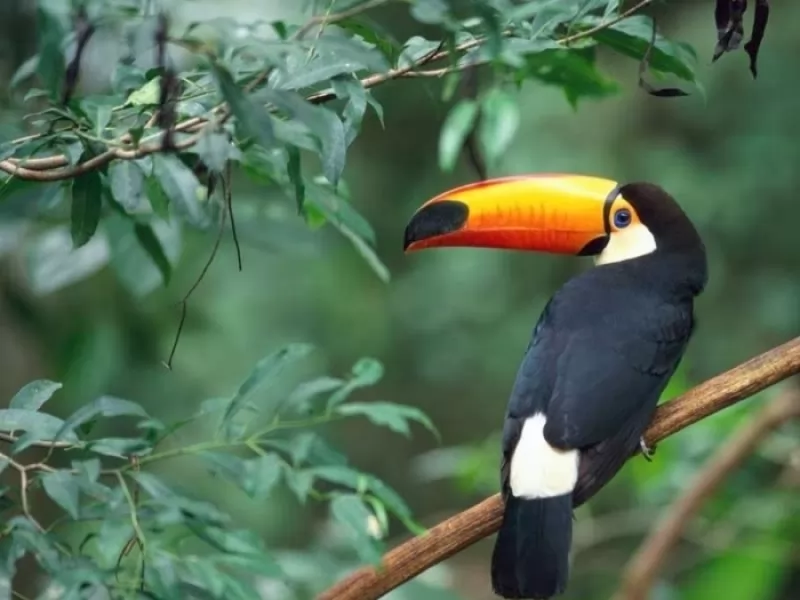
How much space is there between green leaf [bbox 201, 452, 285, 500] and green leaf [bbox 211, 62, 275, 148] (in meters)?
0.48

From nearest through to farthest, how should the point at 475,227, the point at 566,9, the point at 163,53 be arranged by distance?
1. the point at 163,53
2. the point at 566,9
3. the point at 475,227

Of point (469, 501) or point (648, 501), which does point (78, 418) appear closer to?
point (648, 501)

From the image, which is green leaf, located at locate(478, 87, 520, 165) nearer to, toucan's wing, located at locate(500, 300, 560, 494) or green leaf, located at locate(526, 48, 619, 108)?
green leaf, located at locate(526, 48, 619, 108)

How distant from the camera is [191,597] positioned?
1.56 meters

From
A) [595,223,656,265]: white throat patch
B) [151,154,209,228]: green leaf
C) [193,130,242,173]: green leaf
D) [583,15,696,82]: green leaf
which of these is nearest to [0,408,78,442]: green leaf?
[151,154,209,228]: green leaf

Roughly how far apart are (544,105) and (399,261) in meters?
1.24

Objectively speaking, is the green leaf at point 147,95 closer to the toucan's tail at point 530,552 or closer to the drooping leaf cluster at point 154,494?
the drooping leaf cluster at point 154,494

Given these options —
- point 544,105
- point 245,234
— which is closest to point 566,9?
point 245,234

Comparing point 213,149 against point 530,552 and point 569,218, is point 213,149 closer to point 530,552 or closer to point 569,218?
point 530,552

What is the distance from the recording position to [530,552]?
198 centimetres

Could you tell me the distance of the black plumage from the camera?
1.99m

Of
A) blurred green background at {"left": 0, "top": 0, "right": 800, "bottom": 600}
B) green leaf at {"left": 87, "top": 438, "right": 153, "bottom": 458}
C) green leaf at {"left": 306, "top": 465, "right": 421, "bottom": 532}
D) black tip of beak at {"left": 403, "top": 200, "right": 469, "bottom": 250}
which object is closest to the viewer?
green leaf at {"left": 87, "top": 438, "right": 153, "bottom": 458}

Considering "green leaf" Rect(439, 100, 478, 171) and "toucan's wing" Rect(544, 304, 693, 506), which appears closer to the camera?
"green leaf" Rect(439, 100, 478, 171)

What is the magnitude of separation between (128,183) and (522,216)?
1146 millimetres
